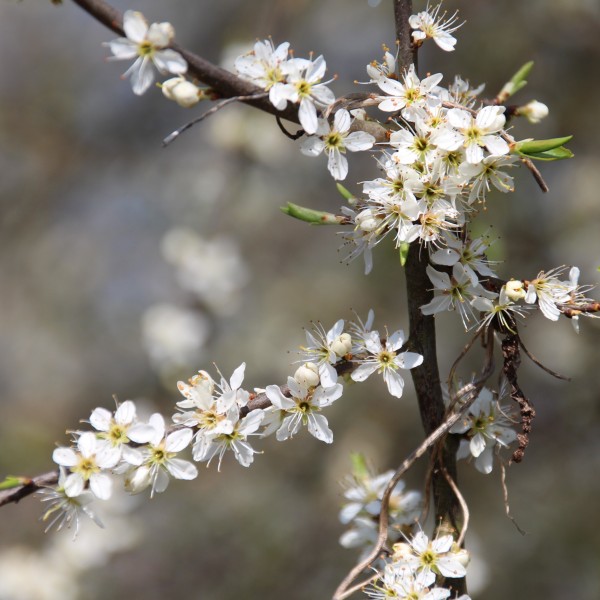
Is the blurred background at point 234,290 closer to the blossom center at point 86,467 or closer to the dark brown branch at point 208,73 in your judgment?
the dark brown branch at point 208,73

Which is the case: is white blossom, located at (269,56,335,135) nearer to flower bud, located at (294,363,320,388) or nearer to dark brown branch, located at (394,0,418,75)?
dark brown branch, located at (394,0,418,75)

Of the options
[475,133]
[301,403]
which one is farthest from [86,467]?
[475,133]

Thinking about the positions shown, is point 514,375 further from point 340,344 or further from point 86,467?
point 86,467

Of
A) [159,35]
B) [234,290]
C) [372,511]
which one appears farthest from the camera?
[234,290]

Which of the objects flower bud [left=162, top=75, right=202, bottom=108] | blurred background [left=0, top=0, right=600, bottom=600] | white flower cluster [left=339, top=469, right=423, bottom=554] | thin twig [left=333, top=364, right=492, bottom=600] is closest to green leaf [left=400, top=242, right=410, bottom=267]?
thin twig [left=333, top=364, right=492, bottom=600]

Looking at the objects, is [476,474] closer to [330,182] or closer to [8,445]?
[330,182]
